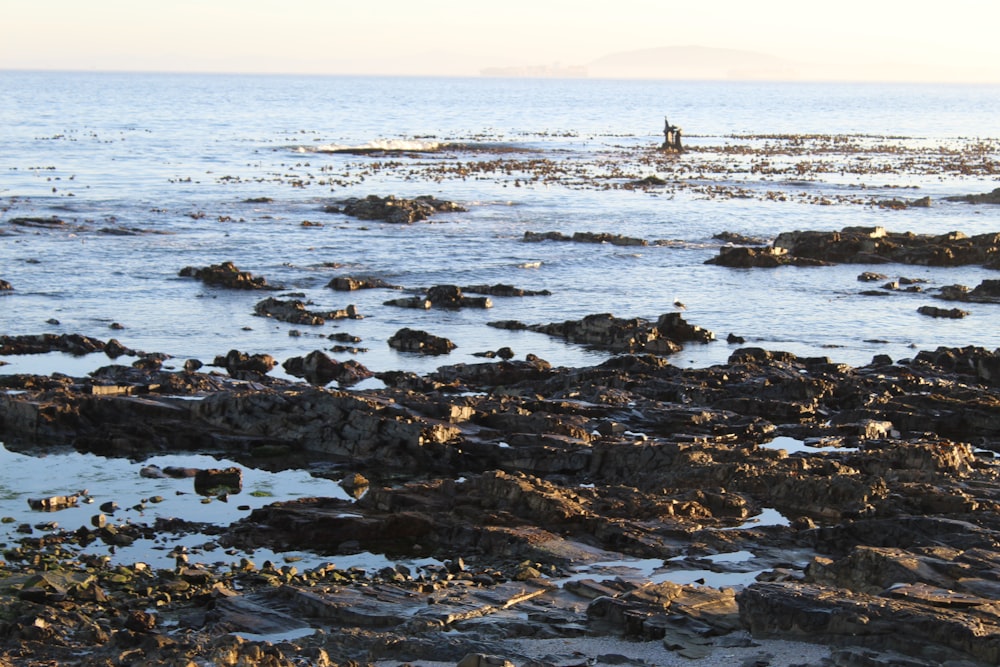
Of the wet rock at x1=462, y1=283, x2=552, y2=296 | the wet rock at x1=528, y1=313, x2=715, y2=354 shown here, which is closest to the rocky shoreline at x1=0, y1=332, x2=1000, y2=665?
the wet rock at x1=528, y1=313, x2=715, y2=354

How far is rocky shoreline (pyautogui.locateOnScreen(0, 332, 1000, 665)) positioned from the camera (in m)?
14.1

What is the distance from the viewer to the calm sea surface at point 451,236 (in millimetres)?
34219

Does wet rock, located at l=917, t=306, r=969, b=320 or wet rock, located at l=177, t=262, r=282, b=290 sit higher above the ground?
wet rock, located at l=177, t=262, r=282, b=290

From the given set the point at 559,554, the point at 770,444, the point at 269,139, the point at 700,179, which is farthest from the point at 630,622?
the point at 269,139

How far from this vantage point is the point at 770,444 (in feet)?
76.6

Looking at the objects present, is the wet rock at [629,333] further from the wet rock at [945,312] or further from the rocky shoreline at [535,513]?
the wet rock at [945,312]

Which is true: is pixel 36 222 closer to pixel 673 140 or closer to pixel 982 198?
pixel 982 198

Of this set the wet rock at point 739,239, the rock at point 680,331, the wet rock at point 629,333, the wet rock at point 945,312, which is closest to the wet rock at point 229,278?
the wet rock at point 629,333

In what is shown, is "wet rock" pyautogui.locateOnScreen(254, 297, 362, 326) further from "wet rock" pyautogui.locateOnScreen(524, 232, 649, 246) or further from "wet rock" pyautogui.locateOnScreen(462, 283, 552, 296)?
"wet rock" pyautogui.locateOnScreen(524, 232, 649, 246)

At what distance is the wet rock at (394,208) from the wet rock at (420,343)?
87.1 feet

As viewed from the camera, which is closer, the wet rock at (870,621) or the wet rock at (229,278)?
the wet rock at (870,621)

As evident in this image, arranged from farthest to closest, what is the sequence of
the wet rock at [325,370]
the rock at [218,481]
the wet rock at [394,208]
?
the wet rock at [394,208]
the wet rock at [325,370]
the rock at [218,481]

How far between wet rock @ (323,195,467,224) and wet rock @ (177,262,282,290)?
17.0 meters

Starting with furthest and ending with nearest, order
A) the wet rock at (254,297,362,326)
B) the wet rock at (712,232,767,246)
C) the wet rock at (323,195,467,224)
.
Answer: the wet rock at (323,195,467,224) < the wet rock at (712,232,767,246) < the wet rock at (254,297,362,326)
